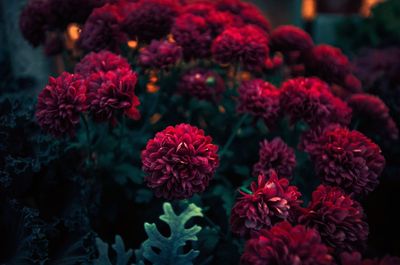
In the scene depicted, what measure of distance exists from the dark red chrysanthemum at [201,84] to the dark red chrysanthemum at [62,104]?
0.52 metres

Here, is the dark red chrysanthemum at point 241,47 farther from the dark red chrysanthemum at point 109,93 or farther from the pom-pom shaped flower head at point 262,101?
the dark red chrysanthemum at point 109,93

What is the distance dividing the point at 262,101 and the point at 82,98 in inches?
24.4

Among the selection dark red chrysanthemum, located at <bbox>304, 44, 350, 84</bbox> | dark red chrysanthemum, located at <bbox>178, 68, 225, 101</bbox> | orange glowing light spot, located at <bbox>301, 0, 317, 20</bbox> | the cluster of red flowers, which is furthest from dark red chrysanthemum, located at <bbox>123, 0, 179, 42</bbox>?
orange glowing light spot, located at <bbox>301, 0, 317, 20</bbox>

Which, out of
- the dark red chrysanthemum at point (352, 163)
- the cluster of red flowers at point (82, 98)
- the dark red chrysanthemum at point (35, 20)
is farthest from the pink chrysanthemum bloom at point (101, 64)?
the dark red chrysanthemum at point (352, 163)

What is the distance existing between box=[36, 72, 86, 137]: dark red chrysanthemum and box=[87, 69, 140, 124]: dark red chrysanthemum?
0.03 meters

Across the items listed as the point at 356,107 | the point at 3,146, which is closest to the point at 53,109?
the point at 3,146

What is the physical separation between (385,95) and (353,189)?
Answer: 3.90 ft

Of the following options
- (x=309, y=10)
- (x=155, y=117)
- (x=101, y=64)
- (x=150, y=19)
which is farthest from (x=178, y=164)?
(x=309, y=10)

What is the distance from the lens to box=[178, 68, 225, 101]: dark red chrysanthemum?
154 cm

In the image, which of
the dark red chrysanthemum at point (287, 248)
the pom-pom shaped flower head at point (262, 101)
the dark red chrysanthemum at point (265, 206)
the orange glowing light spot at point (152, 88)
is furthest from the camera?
the orange glowing light spot at point (152, 88)

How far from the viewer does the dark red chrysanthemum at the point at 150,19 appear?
4.76 feet

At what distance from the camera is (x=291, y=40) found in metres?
1.61

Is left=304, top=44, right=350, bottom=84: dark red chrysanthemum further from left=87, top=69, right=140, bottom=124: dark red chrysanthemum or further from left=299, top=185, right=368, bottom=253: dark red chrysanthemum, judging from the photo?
left=87, top=69, right=140, bottom=124: dark red chrysanthemum

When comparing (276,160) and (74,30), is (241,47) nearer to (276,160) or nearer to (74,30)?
(276,160)
